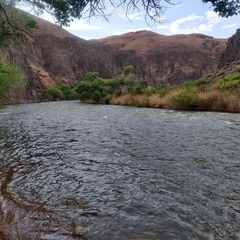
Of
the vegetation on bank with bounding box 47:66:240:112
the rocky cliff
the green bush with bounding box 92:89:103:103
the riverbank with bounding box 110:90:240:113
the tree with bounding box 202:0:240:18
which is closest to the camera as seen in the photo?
the tree with bounding box 202:0:240:18

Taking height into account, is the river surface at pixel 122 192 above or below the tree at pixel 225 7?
below

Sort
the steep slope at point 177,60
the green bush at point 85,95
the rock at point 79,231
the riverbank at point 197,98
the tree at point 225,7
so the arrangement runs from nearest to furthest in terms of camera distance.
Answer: the rock at point 79,231
the tree at point 225,7
the riverbank at point 197,98
the green bush at point 85,95
the steep slope at point 177,60

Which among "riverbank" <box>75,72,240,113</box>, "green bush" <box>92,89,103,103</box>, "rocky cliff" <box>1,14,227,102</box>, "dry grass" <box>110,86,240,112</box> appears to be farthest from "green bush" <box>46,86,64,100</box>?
"dry grass" <box>110,86,240,112</box>

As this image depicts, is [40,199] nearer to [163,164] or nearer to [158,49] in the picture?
[163,164]

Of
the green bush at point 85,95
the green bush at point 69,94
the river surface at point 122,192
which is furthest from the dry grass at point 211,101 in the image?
the green bush at point 69,94

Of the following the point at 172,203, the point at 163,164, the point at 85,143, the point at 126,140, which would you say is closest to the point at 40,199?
the point at 172,203

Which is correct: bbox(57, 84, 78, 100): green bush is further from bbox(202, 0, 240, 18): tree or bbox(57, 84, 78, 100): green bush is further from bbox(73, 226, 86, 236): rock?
bbox(73, 226, 86, 236): rock

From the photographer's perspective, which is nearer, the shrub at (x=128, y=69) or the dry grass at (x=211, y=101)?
the dry grass at (x=211, y=101)

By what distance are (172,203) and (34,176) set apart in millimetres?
2962

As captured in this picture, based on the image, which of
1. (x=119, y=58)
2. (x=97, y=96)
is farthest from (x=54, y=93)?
(x=119, y=58)

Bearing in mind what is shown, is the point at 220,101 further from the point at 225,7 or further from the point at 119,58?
the point at 119,58

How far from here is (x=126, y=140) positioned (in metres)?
9.22

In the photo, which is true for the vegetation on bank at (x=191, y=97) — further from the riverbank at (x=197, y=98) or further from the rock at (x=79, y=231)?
the rock at (x=79, y=231)

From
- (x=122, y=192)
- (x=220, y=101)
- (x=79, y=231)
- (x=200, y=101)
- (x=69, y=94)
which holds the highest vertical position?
(x=79, y=231)
